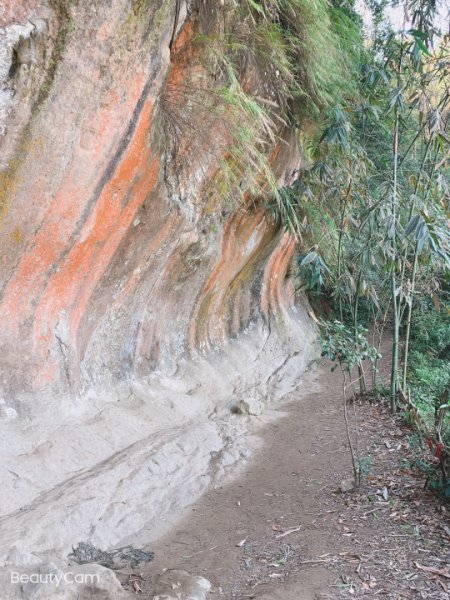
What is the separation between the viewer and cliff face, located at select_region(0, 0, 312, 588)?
149 inches

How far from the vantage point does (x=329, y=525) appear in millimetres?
4102

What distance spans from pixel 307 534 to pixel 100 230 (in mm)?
3221

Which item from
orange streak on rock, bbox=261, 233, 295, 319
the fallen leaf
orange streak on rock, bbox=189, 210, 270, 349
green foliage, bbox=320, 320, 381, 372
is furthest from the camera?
orange streak on rock, bbox=261, 233, 295, 319

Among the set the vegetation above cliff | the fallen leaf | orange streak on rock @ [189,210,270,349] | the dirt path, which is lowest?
the dirt path

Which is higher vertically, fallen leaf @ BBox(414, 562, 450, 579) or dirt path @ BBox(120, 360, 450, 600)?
fallen leaf @ BBox(414, 562, 450, 579)

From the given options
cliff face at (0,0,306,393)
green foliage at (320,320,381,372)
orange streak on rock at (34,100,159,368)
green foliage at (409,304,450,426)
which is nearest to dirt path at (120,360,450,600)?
green foliage at (320,320,381,372)

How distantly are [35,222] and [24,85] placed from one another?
1038 millimetres

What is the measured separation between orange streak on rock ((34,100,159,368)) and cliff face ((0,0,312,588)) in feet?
0.05

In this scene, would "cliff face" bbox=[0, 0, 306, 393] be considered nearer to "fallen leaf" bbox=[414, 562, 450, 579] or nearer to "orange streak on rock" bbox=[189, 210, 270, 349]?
"orange streak on rock" bbox=[189, 210, 270, 349]

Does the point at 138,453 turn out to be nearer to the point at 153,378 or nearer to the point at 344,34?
the point at 153,378

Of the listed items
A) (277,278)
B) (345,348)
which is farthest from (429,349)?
(345,348)

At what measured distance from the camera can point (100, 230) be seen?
4.94m

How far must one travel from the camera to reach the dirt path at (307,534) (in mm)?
3270

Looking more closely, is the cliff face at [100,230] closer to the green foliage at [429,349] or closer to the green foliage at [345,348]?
the green foliage at [345,348]
